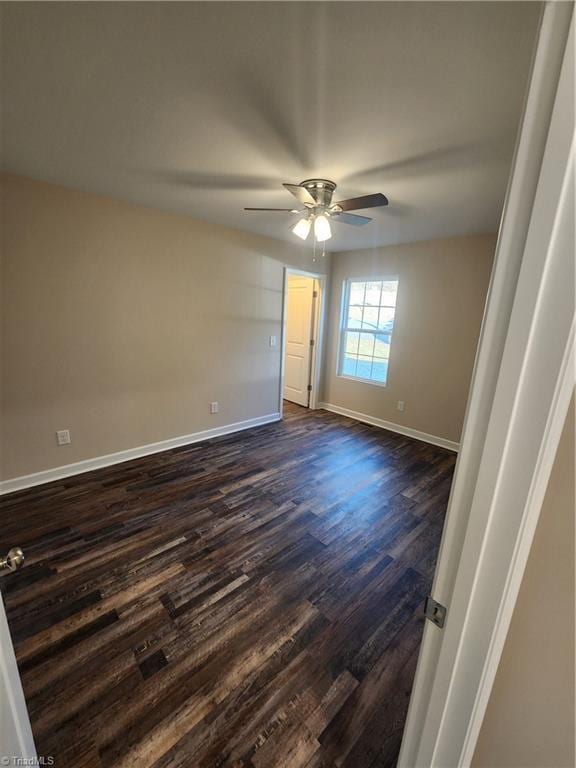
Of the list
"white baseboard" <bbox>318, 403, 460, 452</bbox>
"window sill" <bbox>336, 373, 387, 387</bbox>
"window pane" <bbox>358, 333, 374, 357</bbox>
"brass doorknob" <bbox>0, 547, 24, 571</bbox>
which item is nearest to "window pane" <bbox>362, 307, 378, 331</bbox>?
"window pane" <bbox>358, 333, 374, 357</bbox>

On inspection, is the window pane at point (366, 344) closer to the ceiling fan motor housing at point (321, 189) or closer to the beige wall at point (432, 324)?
the beige wall at point (432, 324)

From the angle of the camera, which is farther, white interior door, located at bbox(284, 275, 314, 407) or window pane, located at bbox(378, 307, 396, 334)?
white interior door, located at bbox(284, 275, 314, 407)

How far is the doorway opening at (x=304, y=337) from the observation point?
4.64 m

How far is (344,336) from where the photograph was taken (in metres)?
4.67

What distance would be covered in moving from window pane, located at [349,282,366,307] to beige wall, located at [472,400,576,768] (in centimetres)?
412

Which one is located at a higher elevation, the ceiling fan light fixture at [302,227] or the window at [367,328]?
the ceiling fan light fixture at [302,227]

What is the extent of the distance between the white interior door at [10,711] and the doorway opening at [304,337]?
12.1 ft

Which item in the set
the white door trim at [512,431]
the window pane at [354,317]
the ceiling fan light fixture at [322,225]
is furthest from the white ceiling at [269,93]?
the window pane at [354,317]

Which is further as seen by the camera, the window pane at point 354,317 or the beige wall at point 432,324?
the window pane at point 354,317

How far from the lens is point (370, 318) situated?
4.34 m

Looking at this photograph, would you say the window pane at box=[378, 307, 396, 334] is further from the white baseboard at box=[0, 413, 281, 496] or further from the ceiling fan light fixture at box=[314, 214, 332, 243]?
the ceiling fan light fixture at box=[314, 214, 332, 243]

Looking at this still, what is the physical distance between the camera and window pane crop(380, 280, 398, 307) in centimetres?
403

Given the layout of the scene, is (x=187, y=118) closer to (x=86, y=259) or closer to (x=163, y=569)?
(x=86, y=259)

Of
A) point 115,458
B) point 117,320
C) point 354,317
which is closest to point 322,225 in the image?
point 117,320
